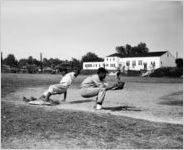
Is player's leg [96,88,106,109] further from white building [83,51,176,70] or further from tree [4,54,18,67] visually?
tree [4,54,18,67]

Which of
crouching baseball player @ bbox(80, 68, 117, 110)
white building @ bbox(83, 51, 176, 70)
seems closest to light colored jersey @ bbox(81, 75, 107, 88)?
crouching baseball player @ bbox(80, 68, 117, 110)

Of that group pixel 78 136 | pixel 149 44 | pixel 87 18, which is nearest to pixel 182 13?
pixel 149 44

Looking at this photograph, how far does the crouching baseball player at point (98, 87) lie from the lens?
7621 mm

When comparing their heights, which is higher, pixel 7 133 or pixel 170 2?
pixel 170 2

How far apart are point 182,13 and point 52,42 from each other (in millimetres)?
3127

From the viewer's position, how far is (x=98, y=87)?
7.85m

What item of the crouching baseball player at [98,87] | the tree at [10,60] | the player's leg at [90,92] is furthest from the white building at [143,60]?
the tree at [10,60]

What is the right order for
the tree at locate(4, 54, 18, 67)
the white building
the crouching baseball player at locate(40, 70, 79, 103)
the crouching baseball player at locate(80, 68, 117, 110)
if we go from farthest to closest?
the white building, the crouching baseball player at locate(40, 70, 79, 103), the crouching baseball player at locate(80, 68, 117, 110), the tree at locate(4, 54, 18, 67)

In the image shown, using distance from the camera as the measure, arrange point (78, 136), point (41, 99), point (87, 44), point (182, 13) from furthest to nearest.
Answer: point (41, 99), point (87, 44), point (182, 13), point (78, 136)

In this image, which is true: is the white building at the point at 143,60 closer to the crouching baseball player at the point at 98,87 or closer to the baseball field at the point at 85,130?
the crouching baseball player at the point at 98,87

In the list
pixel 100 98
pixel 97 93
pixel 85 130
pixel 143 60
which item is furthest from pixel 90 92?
pixel 143 60

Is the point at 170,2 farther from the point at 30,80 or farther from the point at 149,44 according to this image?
the point at 30,80

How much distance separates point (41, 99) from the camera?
335 inches

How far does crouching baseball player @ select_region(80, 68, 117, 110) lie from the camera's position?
25.0ft
